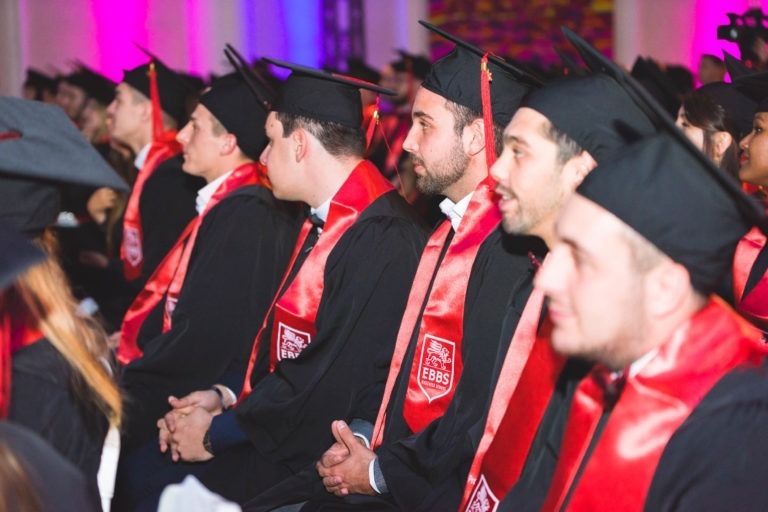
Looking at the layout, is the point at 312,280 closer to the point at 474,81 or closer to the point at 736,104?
the point at 474,81

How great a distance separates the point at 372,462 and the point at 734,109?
2.36 metres

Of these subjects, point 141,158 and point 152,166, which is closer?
point 152,166

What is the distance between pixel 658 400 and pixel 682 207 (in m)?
0.37

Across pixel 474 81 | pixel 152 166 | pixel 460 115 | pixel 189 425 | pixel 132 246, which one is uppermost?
pixel 474 81

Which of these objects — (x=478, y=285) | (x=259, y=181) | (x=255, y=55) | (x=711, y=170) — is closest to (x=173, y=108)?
(x=259, y=181)

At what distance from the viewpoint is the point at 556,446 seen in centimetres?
220

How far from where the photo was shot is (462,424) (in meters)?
2.76

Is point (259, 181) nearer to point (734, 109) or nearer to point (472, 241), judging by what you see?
point (472, 241)

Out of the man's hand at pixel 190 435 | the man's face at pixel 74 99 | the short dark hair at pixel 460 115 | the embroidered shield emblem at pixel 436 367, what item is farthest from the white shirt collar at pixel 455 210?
the man's face at pixel 74 99

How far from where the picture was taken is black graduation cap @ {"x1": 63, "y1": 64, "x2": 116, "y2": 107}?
695 cm

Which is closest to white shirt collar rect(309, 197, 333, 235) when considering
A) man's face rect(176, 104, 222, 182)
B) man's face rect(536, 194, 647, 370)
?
man's face rect(176, 104, 222, 182)

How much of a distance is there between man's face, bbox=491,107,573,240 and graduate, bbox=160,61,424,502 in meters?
0.88

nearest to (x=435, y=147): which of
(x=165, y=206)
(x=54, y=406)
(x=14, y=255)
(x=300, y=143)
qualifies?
(x=300, y=143)

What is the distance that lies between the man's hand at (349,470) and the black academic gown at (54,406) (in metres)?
1.04
